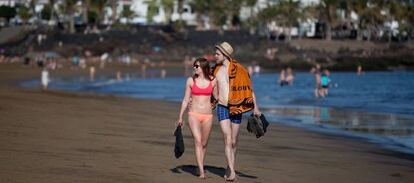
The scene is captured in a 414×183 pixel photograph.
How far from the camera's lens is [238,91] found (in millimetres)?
11648

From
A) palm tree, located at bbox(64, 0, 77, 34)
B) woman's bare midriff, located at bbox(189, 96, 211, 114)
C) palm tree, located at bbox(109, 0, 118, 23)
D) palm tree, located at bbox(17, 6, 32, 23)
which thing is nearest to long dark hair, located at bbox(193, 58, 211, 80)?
woman's bare midriff, located at bbox(189, 96, 211, 114)

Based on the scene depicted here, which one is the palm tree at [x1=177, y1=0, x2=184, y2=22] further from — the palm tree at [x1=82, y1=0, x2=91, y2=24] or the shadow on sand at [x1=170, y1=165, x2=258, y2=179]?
the shadow on sand at [x1=170, y1=165, x2=258, y2=179]

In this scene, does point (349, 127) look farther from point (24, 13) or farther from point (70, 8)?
Result: point (24, 13)

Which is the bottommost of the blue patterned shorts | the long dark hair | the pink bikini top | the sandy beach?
the sandy beach

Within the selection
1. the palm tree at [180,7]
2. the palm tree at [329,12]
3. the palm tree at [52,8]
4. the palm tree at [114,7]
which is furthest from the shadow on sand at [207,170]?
the palm tree at [329,12]

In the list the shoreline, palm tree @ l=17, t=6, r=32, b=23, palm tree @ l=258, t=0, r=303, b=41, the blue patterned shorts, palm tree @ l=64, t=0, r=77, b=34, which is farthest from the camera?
palm tree @ l=258, t=0, r=303, b=41

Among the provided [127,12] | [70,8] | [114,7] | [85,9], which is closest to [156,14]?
[127,12]

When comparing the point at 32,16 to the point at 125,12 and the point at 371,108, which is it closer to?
the point at 125,12

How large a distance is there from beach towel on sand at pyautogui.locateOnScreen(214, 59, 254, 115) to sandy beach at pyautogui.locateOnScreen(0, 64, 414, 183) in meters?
0.96

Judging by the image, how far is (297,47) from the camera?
9612cm

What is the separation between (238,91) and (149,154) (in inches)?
120

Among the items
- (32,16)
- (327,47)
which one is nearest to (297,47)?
(327,47)

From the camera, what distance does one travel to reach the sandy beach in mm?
11680

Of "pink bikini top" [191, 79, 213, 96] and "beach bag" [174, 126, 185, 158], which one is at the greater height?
"pink bikini top" [191, 79, 213, 96]
